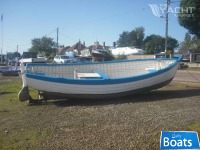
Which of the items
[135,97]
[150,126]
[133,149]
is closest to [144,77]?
[135,97]

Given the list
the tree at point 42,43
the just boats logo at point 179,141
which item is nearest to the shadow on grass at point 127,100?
the just boats logo at point 179,141

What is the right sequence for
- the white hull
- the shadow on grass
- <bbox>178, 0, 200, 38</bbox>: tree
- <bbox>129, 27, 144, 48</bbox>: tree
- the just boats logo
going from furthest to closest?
<bbox>129, 27, 144, 48</bbox>: tree, <bbox>178, 0, 200, 38</bbox>: tree, the shadow on grass, the white hull, the just boats logo

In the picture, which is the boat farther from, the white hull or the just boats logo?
the just boats logo

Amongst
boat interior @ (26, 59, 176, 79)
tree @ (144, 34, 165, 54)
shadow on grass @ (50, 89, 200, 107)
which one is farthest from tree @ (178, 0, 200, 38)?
tree @ (144, 34, 165, 54)

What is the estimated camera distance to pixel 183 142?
13.8 ft

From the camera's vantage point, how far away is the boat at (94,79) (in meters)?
11.5

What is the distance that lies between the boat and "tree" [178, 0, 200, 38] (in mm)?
25956

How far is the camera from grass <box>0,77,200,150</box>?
6.69 metres

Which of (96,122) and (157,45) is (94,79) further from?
(157,45)

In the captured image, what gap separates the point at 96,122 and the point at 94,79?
12.1 feet

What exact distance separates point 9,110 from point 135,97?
5.20 m

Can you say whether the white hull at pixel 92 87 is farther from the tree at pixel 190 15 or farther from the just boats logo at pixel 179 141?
the tree at pixel 190 15

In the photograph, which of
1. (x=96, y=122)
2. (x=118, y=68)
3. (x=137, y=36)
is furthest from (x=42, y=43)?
(x=96, y=122)

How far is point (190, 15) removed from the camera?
37.9 meters
